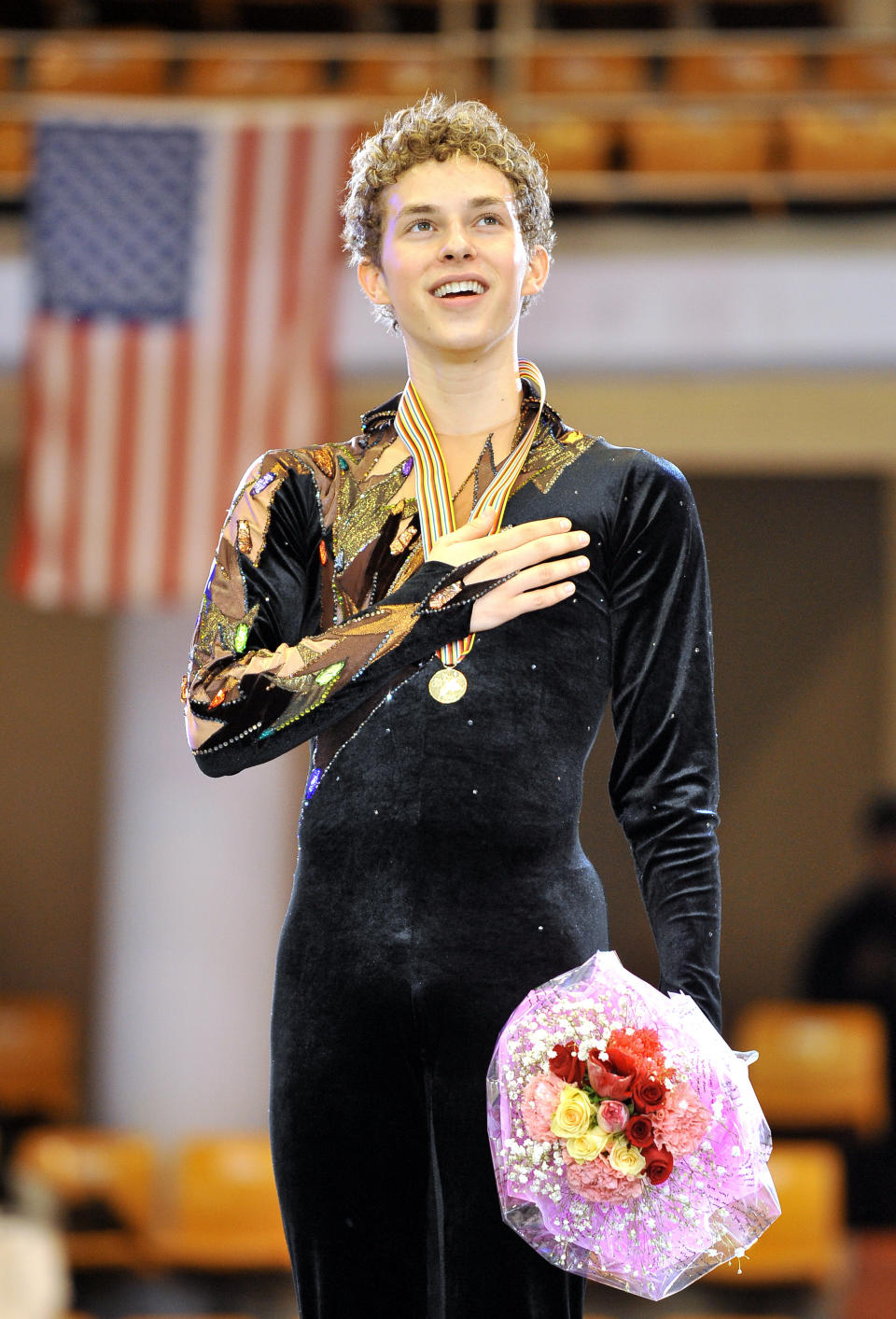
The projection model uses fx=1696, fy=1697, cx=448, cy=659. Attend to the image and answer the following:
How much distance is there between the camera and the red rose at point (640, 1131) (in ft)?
4.64

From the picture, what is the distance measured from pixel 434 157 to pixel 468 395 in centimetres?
24

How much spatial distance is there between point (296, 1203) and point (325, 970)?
0.67 ft

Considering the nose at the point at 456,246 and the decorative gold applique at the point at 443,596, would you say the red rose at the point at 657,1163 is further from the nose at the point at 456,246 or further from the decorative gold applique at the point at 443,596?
the nose at the point at 456,246

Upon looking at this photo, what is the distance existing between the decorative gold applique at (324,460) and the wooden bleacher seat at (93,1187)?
4007mm

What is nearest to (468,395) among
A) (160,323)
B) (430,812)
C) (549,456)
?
(549,456)

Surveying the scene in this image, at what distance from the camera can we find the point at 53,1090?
8430 millimetres

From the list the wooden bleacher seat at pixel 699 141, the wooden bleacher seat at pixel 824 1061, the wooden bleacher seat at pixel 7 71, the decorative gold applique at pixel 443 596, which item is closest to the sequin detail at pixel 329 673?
the decorative gold applique at pixel 443 596

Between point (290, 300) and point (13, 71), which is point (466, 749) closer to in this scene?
point (290, 300)

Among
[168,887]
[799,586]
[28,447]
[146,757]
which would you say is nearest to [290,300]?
[28,447]

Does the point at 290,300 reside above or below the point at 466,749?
above

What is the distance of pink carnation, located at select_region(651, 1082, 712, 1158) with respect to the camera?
4.65ft

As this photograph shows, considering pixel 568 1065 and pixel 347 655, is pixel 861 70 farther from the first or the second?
pixel 568 1065

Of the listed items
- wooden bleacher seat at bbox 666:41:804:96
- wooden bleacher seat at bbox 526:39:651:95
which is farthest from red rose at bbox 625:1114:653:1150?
wooden bleacher seat at bbox 666:41:804:96

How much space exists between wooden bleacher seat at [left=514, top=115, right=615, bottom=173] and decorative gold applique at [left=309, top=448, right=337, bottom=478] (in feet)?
19.3
